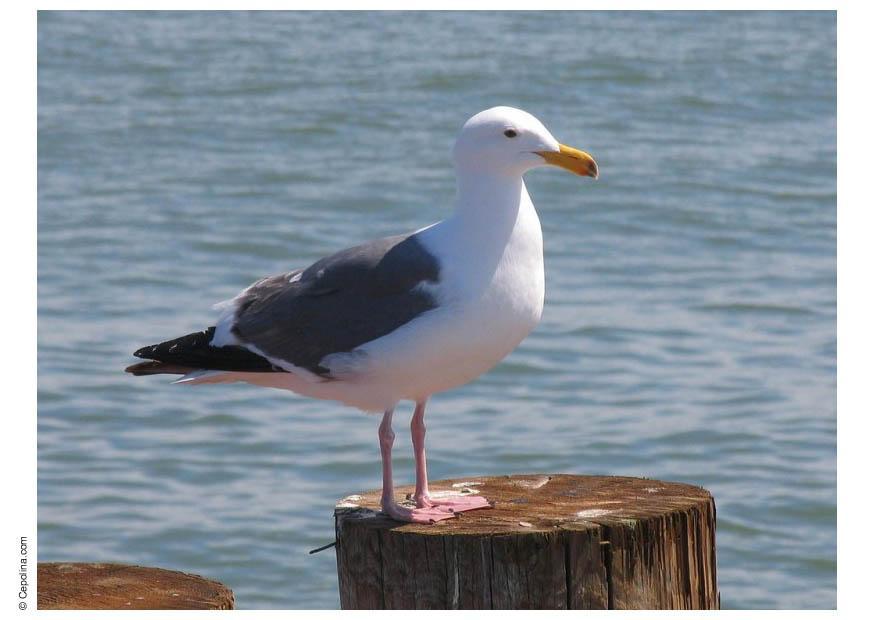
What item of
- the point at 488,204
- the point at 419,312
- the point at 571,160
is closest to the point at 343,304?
the point at 419,312

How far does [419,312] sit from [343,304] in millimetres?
309

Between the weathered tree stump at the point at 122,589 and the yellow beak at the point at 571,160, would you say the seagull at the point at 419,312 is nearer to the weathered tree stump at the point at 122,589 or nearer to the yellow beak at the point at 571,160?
the yellow beak at the point at 571,160

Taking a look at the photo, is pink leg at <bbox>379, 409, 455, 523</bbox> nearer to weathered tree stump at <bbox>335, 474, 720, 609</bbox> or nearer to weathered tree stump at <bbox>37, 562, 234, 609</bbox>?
weathered tree stump at <bbox>335, 474, 720, 609</bbox>

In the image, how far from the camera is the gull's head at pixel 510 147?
4898 mm

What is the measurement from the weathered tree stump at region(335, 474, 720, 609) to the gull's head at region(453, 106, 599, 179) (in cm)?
106

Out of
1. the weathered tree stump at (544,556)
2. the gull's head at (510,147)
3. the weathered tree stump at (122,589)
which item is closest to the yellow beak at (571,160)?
the gull's head at (510,147)

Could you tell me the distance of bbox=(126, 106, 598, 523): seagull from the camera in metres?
4.79

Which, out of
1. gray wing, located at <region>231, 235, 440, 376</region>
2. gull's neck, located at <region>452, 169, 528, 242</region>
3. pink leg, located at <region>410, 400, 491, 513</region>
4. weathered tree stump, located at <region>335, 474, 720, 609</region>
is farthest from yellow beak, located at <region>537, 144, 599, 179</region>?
weathered tree stump, located at <region>335, 474, 720, 609</region>

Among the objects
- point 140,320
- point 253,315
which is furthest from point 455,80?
point 253,315

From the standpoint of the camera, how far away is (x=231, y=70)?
54.5 ft

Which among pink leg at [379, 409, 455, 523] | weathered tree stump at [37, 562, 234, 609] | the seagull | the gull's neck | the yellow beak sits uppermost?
the yellow beak

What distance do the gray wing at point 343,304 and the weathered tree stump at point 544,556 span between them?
0.55 meters

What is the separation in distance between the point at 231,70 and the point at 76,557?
29.3 ft

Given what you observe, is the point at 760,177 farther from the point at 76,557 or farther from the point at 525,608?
the point at 525,608
